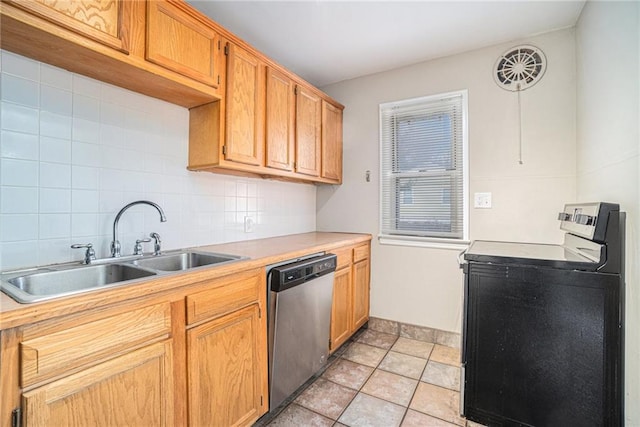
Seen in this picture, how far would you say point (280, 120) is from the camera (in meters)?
2.24

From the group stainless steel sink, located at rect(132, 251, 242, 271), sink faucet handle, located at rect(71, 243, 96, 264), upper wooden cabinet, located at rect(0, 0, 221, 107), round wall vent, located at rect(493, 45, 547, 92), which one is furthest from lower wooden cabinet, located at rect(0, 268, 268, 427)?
round wall vent, located at rect(493, 45, 547, 92)

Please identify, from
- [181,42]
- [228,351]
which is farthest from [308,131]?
[228,351]

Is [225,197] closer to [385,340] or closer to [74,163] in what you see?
[74,163]

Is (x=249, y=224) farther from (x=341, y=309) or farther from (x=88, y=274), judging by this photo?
(x=88, y=274)

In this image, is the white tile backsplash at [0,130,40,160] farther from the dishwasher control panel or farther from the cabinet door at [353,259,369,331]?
the cabinet door at [353,259,369,331]

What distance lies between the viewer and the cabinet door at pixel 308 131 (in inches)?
96.0

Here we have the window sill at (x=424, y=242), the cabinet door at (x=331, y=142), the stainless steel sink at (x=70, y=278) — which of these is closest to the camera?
the stainless steel sink at (x=70, y=278)

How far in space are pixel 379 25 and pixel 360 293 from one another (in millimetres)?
2153

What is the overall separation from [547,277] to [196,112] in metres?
2.20

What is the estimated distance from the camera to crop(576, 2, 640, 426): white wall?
4.08 ft

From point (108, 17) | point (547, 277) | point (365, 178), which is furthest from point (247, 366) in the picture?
point (365, 178)

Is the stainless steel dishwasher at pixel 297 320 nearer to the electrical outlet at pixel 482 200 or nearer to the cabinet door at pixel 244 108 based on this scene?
the cabinet door at pixel 244 108

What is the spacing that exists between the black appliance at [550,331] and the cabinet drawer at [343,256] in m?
0.93

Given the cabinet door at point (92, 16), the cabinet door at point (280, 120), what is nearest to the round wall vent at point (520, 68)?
the cabinet door at point (280, 120)
